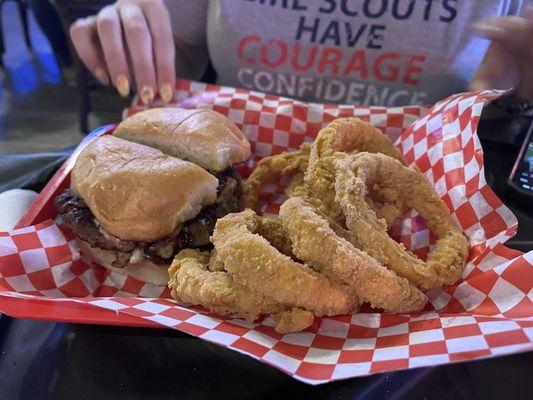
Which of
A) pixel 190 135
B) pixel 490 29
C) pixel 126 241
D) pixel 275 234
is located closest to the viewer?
pixel 275 234

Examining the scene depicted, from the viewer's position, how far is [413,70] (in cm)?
182

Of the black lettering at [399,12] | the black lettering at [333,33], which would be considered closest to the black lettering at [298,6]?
the black lettering at [333,33]

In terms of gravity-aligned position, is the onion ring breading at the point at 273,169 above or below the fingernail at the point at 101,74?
below

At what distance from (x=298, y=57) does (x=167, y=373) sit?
1.36m

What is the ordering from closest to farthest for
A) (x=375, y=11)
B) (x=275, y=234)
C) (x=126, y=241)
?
1. (x=275, y=234)
2. (x=126, y=241)
3. (x=375, y=11)

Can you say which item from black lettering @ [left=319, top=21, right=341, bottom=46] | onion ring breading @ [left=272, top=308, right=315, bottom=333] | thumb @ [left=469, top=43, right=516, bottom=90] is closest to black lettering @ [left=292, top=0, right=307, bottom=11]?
black lettering @ [left=319, top=21, right=341, bottom=46]

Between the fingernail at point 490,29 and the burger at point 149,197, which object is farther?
the fingernail at point 490,29

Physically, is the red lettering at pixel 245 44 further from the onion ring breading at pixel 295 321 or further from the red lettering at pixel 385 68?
the onion ring breading at pixel 295 321

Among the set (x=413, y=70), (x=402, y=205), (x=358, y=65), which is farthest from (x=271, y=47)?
(x=402, y=205)

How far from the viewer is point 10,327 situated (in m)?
1.06

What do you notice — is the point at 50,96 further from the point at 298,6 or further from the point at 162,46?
the point at 298,6

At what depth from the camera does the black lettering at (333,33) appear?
1.78 m

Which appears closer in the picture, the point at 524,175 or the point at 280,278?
the point at 280,278

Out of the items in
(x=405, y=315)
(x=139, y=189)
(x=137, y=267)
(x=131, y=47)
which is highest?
(x=131, y=47)
